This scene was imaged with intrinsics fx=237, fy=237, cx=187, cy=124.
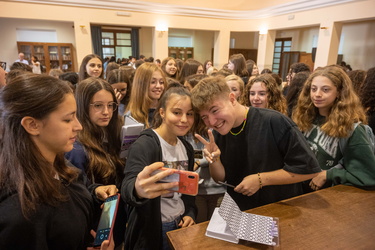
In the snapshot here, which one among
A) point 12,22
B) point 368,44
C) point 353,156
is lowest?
point 353,156

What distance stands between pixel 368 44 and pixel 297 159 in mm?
10427

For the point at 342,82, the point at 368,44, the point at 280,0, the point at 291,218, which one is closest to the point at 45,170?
the point at 291,218

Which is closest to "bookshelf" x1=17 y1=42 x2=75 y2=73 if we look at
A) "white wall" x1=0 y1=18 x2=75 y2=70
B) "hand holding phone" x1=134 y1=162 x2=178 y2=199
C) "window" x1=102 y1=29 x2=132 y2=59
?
"white wall" x1=0 y1=18 x2=75 y2=70

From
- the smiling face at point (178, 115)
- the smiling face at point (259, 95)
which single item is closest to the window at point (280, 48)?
the smiling face at point (259, 95)

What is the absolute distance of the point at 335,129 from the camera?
1.63 metres

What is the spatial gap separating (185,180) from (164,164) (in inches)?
20.1

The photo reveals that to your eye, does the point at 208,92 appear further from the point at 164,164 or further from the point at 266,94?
the point at 266,94

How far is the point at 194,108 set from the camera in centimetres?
150

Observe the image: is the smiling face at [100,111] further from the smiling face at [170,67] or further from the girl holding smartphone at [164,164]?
the smiling face at [170,67]

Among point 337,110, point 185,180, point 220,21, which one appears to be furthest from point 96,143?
point 220,21

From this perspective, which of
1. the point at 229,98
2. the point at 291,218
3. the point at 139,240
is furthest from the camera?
the point at 229,98

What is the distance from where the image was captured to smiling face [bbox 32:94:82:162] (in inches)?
36.3

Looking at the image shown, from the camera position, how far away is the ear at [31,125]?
88cm

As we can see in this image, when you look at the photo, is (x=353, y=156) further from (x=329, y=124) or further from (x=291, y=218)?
(x=291, y=218)
